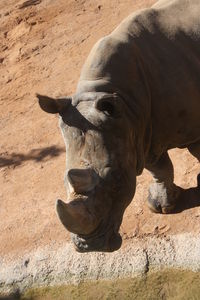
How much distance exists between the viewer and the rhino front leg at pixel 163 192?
470 cm

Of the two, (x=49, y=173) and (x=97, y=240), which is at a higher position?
(x=97, y=240)

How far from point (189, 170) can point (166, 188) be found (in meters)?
0.56

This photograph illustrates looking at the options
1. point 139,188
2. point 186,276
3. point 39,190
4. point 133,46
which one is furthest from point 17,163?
point 133,46

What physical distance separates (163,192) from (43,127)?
2.46m

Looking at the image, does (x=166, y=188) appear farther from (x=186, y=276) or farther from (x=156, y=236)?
(x=186, y=276)

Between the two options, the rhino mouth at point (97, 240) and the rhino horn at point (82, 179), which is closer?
the rhino horn at point (82, 179)

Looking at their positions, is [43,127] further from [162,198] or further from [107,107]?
[107,107]

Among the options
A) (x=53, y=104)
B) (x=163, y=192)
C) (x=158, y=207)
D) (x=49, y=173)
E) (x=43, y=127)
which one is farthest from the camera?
(x=43, y=127)

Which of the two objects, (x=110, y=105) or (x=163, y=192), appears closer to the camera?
(x=110, y=105)

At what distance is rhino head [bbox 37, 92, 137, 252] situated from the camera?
307cm

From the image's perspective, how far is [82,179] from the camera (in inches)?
120

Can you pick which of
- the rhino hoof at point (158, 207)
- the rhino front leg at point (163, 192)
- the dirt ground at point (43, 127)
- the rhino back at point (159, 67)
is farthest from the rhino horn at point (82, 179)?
the rhino hoof at point (158, 207)

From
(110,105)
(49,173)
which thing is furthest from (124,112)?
(49,173)

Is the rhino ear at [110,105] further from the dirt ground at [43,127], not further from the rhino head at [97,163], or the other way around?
the dirt ground at [43,127]
